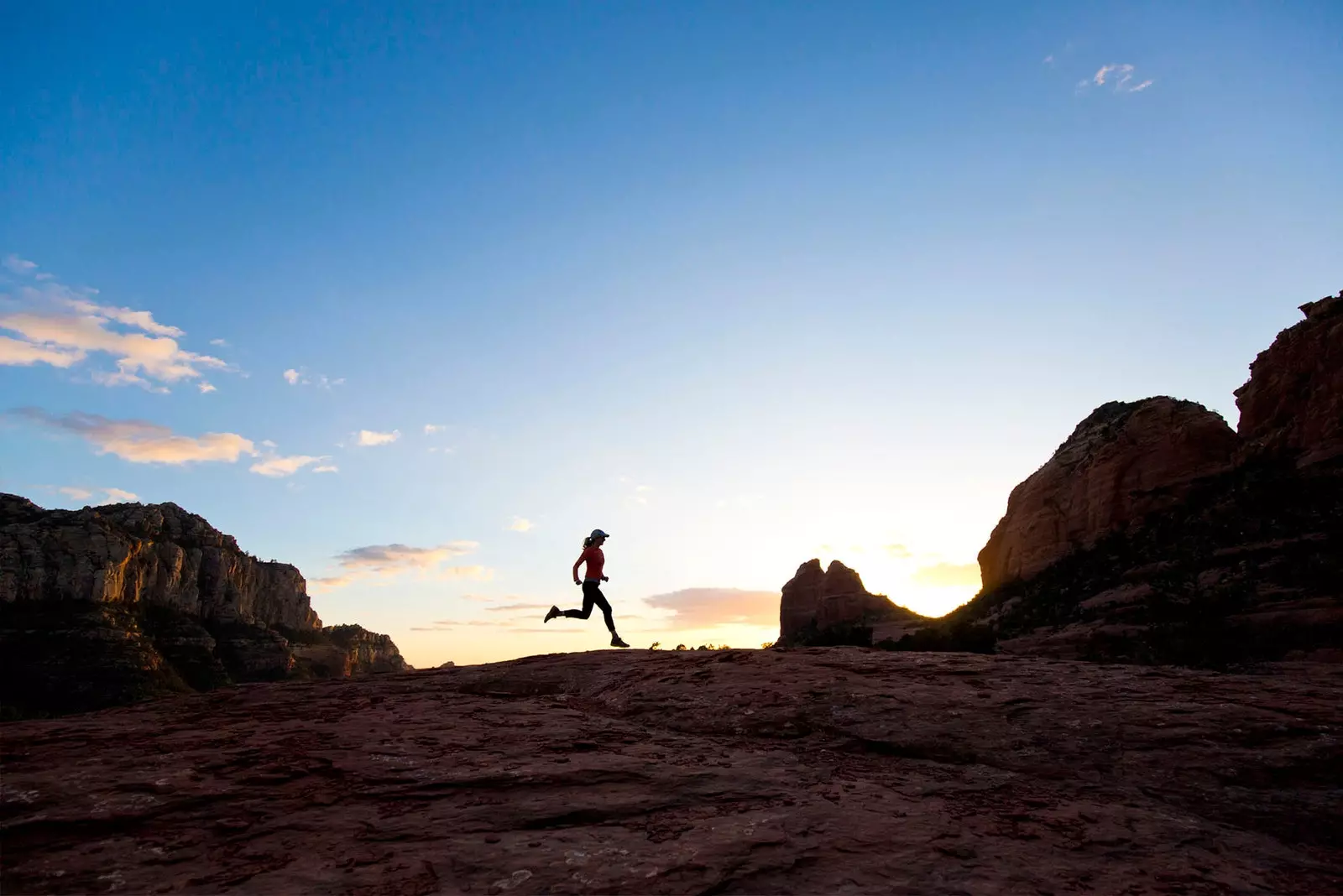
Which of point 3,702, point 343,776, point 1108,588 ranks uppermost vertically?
point 1108,588

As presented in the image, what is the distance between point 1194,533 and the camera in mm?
44125

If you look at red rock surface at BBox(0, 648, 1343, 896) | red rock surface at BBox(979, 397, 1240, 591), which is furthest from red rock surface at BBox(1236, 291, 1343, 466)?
red rock surface at BBox(0, 648, 1343, 896)

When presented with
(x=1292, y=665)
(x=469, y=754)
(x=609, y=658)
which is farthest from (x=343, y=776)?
(x=1292, y=665)

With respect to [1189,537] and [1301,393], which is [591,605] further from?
[1301,393]

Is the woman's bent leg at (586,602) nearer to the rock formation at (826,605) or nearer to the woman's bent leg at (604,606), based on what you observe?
the woman's bent leg at (604,606)

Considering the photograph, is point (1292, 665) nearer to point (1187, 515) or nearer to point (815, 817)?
point (1187, 515)

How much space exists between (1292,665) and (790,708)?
Result: 92.4 ft

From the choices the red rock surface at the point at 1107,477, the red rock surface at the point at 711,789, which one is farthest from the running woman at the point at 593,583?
the red rock surface at the point at 1107,477

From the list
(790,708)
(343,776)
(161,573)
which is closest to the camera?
(343,776)

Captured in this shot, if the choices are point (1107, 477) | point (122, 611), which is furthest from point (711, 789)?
point (122, 611)

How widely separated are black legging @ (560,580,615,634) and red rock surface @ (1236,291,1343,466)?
45209mm

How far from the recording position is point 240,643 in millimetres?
109500

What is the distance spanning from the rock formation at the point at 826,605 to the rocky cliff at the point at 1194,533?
15755 millimetres

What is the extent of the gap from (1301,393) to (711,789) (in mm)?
55873
